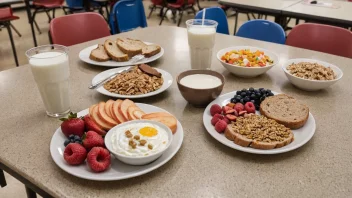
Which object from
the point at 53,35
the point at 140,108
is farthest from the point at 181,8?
the point at 140,108

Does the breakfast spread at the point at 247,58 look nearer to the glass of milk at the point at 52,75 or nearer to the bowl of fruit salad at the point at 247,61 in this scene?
the bowl of fruit salad at the point at 247,61

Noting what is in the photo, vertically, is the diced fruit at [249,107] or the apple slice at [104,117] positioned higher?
the apple slice at [104,117]

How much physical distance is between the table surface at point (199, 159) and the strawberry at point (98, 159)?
0.04 m

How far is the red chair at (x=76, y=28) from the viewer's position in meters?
1.93

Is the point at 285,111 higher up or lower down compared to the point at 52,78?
lower down

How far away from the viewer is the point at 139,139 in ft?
2.67

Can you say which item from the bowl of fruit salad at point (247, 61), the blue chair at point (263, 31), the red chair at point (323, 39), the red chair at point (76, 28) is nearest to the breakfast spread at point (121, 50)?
the bowl of fruit salad at point (247, 61)

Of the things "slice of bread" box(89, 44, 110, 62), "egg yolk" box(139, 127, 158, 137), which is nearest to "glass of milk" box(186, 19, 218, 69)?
"slice of bread" box(89, 44, 110, 62)

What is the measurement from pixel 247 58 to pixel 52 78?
2.72 ft

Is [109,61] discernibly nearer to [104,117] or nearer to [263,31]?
[104,117]

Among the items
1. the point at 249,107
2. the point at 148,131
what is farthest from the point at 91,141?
the point at 249,107

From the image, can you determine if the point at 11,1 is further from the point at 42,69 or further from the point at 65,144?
the point at 65,144

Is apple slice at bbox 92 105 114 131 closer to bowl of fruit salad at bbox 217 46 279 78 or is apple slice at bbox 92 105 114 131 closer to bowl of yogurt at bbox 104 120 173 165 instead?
bowl of yogurt at bbox 104 120 173 165

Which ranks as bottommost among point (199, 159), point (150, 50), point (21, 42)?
point (21, 42)
